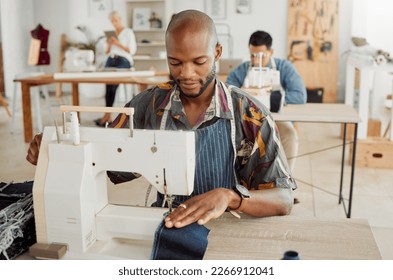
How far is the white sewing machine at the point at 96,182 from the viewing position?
1004mm

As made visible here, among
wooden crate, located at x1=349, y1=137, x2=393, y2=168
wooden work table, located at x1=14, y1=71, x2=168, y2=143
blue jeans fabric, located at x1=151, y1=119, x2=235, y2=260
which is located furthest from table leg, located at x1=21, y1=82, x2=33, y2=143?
blue jeans fabric, located at x1=151, y1=119, x2=235, y2=260

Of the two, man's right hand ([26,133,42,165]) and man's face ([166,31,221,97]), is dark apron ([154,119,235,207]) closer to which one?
man's face ([166,31,221,97])

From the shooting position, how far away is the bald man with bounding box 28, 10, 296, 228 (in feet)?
3.94

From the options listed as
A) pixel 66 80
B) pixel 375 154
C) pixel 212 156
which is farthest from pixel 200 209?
pixel 66 80

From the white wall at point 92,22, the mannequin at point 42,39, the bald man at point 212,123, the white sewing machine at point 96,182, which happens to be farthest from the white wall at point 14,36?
the white sewing machine at point 96,182

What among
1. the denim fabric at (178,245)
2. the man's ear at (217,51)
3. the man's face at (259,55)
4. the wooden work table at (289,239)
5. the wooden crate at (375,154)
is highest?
the man's ear at (217,51)

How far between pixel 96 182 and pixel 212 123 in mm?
392

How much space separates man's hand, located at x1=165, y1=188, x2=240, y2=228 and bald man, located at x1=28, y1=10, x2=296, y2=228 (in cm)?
7

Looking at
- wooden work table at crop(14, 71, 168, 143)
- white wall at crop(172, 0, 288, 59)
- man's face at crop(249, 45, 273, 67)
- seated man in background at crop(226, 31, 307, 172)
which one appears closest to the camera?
seated man in background at crop(226, 31, 307, 172)

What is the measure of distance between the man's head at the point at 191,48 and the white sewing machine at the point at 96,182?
10.2 inches

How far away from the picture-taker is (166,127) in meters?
1.36

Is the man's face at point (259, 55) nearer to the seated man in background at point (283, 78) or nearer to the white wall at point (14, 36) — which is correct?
the seated man in background at point (283, 78)

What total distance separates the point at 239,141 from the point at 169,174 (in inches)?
13.3

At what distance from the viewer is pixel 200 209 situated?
1.03m
